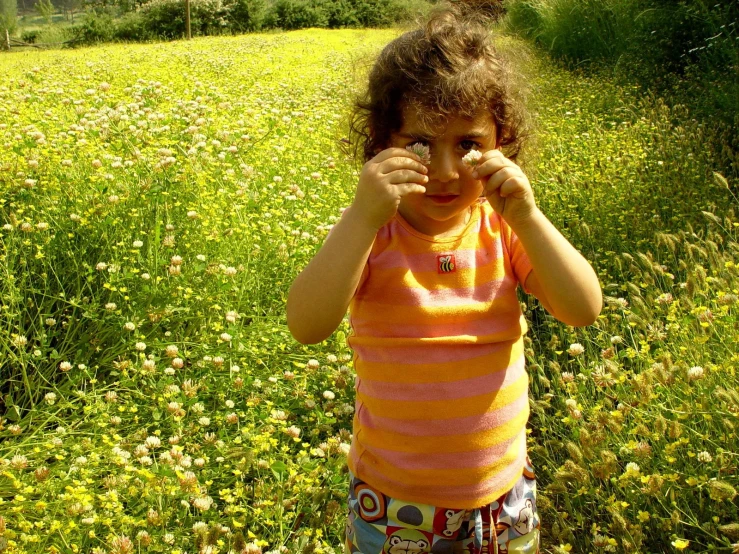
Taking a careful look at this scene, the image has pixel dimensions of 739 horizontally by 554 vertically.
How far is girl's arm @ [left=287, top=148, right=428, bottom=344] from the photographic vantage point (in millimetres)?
1366

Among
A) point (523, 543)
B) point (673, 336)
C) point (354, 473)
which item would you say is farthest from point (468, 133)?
point (673, 336)

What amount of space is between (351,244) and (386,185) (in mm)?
130

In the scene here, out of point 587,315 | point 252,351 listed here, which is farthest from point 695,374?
point 252,351

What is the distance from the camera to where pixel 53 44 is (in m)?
27.0

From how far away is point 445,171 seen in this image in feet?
4.76

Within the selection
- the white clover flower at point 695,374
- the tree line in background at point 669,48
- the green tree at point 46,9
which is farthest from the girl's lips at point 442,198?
the green tree at point 46,9

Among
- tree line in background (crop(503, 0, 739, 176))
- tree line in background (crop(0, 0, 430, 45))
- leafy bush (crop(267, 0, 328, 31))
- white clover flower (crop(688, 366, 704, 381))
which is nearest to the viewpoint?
white clover flower (crop(688, 366, 704, 381))

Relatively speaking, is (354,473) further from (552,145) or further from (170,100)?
(170,100)

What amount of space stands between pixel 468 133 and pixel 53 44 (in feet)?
95.3

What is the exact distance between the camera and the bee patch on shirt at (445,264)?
1.54m

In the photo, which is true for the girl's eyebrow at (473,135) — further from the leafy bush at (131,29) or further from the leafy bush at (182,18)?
the leafy bush at (131,29)

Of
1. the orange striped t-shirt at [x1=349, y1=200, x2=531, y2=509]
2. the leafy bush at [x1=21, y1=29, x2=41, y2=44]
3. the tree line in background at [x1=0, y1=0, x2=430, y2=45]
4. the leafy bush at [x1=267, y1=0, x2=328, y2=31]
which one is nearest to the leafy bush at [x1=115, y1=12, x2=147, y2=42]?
the tree line in background at [x1=0, y1=0, x2=430, y2=45]

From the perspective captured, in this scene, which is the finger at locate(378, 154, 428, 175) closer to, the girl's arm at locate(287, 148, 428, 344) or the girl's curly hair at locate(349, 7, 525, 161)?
the girl's arm at locate(287, 148, 428, 344)

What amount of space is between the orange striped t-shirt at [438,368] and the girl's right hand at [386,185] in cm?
17
